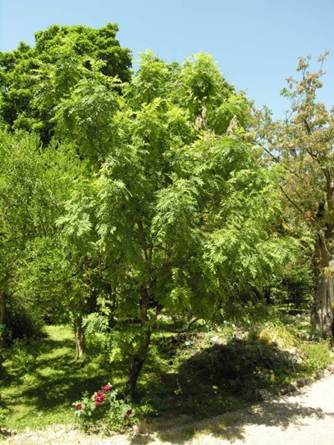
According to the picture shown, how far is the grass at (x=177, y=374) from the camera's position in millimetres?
10664

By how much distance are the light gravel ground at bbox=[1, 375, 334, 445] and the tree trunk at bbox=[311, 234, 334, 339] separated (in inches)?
263

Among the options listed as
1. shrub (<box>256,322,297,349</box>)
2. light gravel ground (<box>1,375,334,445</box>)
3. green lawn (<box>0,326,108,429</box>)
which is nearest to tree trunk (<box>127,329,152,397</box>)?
light gravel ground (<box>1,375,334,445</box>)

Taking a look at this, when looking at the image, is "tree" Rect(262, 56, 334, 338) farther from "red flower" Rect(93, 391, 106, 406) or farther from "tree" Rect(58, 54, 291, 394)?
"red flower" Rect(93, 391, 106, 406)

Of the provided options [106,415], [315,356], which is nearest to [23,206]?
[106,415]

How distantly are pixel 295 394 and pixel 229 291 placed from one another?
472 centimetres

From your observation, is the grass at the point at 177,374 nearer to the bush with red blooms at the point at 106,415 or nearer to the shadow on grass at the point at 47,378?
the shadow on grass at the point at 47,378

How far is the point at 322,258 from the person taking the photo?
17.2 meters

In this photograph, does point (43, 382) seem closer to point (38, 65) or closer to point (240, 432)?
point (240, 432)

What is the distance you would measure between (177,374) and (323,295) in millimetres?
8073

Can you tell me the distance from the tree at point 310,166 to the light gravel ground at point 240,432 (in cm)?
730

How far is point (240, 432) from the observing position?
9508 millimetres

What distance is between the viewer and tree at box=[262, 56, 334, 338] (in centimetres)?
1588

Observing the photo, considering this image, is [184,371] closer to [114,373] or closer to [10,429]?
[114,373]

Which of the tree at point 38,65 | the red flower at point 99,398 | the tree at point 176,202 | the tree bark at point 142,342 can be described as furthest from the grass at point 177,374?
the tree at point 38,65
